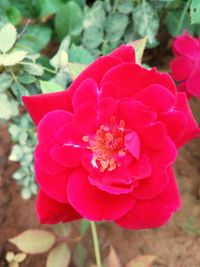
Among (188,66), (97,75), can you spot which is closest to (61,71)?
(188,66)

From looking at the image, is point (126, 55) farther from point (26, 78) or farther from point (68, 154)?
point (26, 78)

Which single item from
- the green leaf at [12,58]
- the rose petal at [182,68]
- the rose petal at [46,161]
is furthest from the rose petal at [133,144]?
the rose petal at [182,68]

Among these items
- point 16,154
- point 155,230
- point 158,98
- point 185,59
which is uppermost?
point 158,98

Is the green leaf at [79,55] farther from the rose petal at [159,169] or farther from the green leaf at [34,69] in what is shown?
the rose petal at [159,169]

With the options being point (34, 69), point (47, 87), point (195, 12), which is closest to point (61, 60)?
point (34, 69)

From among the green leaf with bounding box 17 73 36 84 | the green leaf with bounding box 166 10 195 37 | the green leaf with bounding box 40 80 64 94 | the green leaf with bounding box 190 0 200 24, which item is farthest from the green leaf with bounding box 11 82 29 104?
the green leaf with bounding box 166 10 195 37

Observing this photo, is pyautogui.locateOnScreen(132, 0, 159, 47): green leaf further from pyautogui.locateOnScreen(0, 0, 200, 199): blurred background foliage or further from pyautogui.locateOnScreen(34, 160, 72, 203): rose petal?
pyautogui.locateOnScreen(34, 160, 72, 203): rose petal
